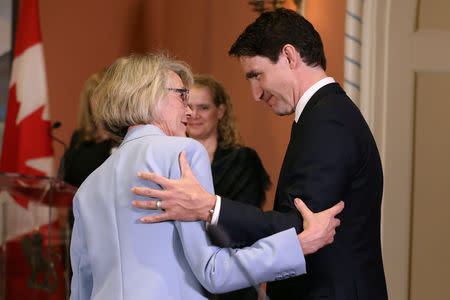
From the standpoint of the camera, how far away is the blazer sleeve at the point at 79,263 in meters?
1.57

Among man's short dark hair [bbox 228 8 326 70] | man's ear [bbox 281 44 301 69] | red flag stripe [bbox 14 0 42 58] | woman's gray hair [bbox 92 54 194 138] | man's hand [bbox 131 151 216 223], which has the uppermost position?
red flag stripe [bbox 14 0 42 58]

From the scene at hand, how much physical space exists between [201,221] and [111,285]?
244 millimetres

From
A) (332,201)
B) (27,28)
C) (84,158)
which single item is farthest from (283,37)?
(27,28)

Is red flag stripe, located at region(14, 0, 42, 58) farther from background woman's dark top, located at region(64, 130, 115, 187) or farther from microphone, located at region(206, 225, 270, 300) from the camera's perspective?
microphone, located at region(206, 225, 270, 300)

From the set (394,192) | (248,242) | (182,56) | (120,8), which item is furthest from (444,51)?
(120,8)

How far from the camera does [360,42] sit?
2.65 metres

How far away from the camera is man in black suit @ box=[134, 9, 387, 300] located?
5.17 feet

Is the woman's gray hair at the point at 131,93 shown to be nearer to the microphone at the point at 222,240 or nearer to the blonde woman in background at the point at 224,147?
the microphone at the point at 222,240

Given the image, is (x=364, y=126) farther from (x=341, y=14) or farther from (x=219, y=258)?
(x=341, y=14)

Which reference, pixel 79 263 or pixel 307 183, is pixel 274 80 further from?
pixel 79 263

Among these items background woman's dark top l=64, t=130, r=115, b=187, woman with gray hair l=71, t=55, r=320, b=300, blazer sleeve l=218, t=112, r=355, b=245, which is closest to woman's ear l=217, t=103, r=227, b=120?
background woman's dark top l=64, t=130, r=115, b=187

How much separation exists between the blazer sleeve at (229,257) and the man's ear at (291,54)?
51 centimetres

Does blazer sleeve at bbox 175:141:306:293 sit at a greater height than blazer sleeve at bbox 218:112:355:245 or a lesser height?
lesser

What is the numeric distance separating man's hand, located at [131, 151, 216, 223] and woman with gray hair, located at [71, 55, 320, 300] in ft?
0.06
